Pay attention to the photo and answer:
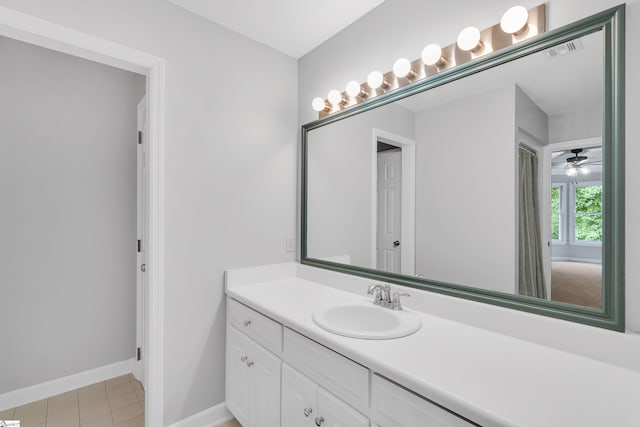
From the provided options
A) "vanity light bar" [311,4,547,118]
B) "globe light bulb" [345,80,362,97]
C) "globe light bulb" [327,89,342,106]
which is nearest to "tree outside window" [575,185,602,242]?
"vanity light bar" [311,4,547,118]

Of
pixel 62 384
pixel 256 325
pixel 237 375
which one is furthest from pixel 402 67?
pixel 62 384

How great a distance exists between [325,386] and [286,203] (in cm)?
129

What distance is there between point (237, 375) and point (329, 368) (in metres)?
0.85

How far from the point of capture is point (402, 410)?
91 centimetres

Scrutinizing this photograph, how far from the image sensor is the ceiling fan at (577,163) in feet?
3.49

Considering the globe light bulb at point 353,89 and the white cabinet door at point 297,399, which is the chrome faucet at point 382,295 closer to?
the white cabinet door at point 297,399

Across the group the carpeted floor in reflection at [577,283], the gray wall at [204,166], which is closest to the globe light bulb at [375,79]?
the gray wall at [204,166]

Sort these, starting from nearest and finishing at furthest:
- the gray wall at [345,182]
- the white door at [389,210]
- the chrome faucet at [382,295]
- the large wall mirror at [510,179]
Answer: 1. the large wall mirror at [510,179]
2. the chrome faucet at [382,295]
3. the white door at [389,210]
4. the gray wall at [345,182]

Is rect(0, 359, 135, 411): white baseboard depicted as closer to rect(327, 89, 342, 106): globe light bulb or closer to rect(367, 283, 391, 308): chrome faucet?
rect(367, 283, 391, 308): chrome faucet

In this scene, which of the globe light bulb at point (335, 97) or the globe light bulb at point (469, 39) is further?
the globe light bulb at point (335, 97)

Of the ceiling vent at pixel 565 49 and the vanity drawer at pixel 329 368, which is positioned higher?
the ceiling vent at pixel 565 49

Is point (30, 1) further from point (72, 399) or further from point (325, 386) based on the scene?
point (72, 399)

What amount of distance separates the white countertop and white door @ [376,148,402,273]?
0.41 meters

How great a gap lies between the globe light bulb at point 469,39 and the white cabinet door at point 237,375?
1.73 metres
